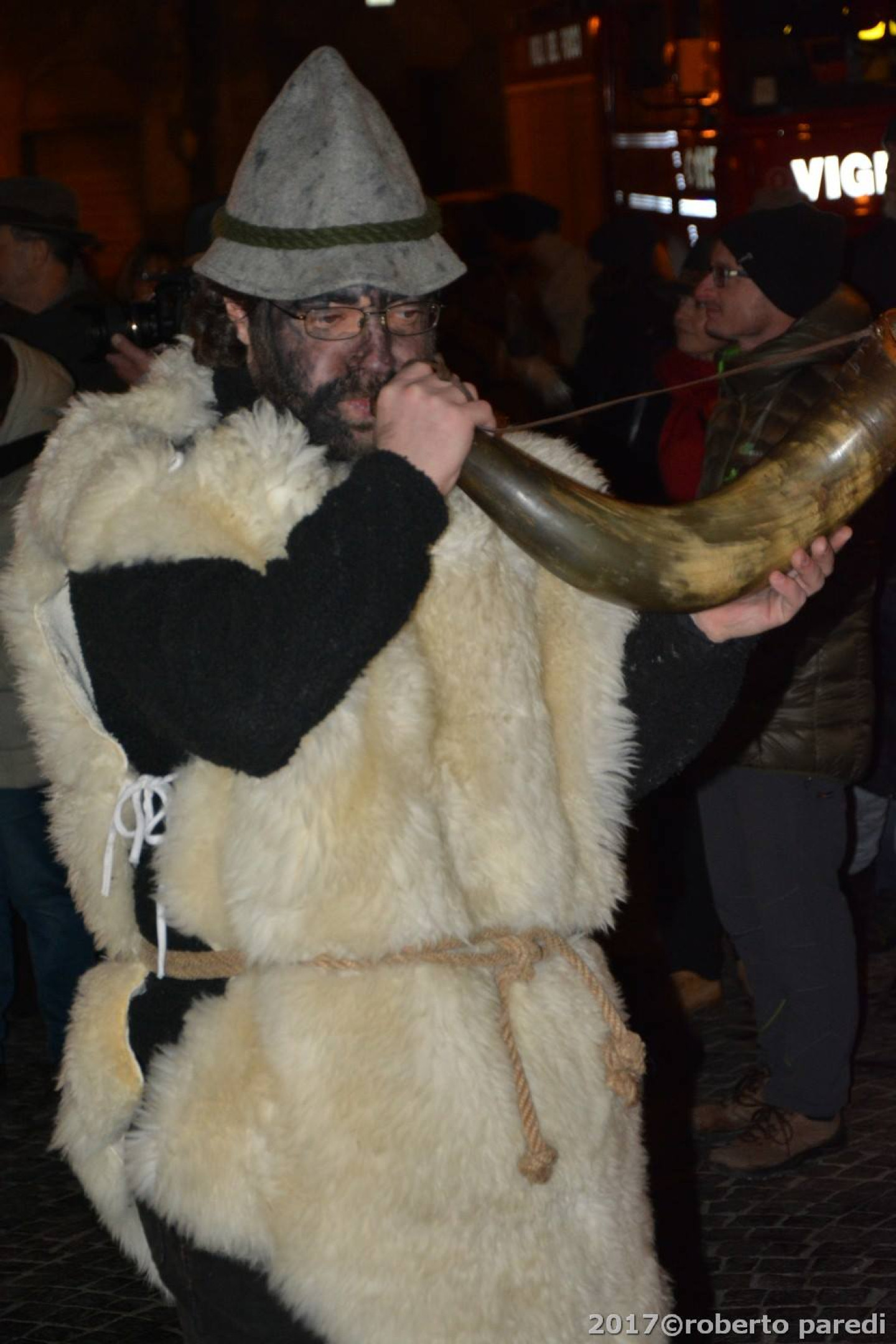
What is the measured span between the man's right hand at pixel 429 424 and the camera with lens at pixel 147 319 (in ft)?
7.97

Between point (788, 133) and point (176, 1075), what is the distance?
853 centimetres

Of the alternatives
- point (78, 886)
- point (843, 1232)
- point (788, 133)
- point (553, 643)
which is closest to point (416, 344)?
point (553, 643)

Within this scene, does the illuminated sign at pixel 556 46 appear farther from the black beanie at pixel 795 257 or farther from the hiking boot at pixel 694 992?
the hiking boot at pixel 694 992

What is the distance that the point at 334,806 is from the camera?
1.93 meters

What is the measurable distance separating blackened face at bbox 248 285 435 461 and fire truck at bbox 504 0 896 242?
5.29 m

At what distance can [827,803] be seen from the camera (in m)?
4.24

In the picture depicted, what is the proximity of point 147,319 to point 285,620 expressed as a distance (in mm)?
2972

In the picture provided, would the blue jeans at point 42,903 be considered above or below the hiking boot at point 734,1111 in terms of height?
above

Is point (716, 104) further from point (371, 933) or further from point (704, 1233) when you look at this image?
point (371, 933)

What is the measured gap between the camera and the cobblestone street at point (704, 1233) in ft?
12.3

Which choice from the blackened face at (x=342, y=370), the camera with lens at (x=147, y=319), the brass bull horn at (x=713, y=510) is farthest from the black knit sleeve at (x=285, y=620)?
the camera with lens at (x=147, y=319)

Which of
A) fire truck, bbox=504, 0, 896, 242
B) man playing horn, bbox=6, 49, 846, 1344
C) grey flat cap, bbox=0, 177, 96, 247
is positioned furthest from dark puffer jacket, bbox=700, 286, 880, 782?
fire truck, bbox=504, 0, 896, 242

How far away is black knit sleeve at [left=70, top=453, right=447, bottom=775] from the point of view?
184 centimetres

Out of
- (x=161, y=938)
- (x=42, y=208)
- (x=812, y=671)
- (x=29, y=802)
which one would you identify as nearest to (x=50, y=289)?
(x=42, y=208)
